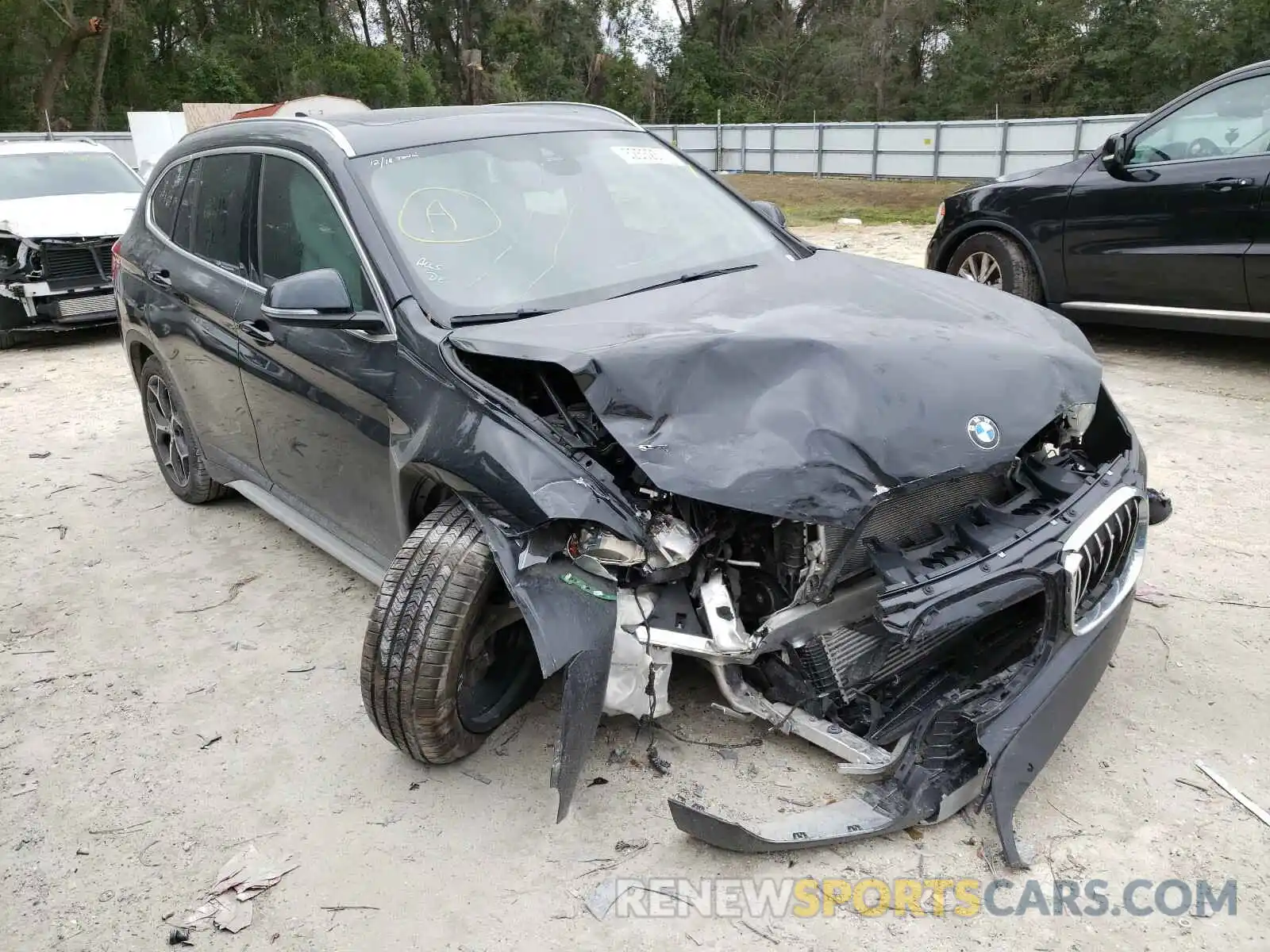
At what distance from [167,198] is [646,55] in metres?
53.3

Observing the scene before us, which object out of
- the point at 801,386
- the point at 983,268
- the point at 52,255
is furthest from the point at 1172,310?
the point at 52,255

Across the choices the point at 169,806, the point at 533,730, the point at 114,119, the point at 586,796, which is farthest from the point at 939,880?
the point at 114,119

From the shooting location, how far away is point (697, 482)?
2.49 meters

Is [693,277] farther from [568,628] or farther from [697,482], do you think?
[568,628]

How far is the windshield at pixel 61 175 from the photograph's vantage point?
976 centimetres

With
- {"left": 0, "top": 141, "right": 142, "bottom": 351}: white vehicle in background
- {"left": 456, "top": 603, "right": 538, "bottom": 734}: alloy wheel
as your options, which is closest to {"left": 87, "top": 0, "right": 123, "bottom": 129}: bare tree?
{"left": 0, "top": 141, "right": 142, "bottom": 351}: white vehicle in background

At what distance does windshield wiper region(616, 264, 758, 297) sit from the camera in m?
3.35

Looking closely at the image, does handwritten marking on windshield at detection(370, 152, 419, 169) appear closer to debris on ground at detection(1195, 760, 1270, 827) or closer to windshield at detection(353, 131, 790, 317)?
windshield at detection(353, 131, 790, 317)

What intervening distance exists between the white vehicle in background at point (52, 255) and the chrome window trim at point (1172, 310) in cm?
795

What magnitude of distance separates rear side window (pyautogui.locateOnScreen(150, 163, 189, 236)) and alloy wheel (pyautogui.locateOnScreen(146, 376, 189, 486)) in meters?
0.78

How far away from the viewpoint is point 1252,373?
254 inches

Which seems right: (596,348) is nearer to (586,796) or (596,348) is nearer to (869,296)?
(869,296)

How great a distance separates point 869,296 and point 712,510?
1008mm

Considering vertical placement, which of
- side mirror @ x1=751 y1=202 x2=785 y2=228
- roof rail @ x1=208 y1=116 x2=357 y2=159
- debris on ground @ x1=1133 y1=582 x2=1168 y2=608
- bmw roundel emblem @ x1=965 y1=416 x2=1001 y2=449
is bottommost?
debris on ground @ x1=1133 y1=582 x2=1168 y2=608
